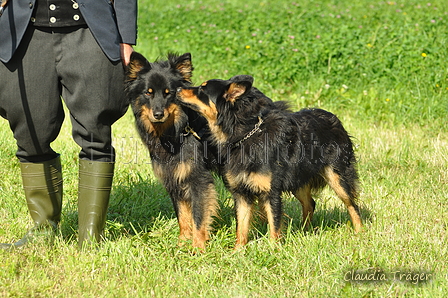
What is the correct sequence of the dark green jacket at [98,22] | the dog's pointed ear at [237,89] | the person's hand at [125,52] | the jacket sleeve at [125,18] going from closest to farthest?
the dark green jacket at [98,22] < the jacket sleeve at [125,18] < the person's hand at [125,52] < the dog's pointed ear at [237,89]

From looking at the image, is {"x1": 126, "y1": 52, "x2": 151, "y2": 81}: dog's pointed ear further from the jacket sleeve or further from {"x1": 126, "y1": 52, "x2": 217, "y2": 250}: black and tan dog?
the jacket sleeve

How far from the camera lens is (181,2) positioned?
18.5m

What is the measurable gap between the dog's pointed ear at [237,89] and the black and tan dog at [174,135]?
1.31 ft

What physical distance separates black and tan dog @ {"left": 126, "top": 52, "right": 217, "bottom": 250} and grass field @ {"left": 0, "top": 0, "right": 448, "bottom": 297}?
1.06ft

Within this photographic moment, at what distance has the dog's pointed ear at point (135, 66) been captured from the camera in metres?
3.75

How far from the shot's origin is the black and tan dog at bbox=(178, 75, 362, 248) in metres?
3.83

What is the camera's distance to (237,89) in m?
3.76

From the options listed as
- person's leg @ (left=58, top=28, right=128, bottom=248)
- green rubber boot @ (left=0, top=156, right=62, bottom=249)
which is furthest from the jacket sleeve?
green rubber boot @ (left=0, top=156, right=62, bottom=249)

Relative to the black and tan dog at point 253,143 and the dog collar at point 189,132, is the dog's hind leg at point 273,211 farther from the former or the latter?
the dog collar at point 189,132

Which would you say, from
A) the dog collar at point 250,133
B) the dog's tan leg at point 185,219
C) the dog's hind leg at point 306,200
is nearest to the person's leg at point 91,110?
the dog's tan leg at point 185,219

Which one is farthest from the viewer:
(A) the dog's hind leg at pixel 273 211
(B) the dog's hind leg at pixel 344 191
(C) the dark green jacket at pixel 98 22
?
(B) the dog's hind leg at pixel 344 191

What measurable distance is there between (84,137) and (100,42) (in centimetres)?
68

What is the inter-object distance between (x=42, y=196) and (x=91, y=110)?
89 centimetres

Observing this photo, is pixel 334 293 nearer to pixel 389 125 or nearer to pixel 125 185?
pixel 125 185
